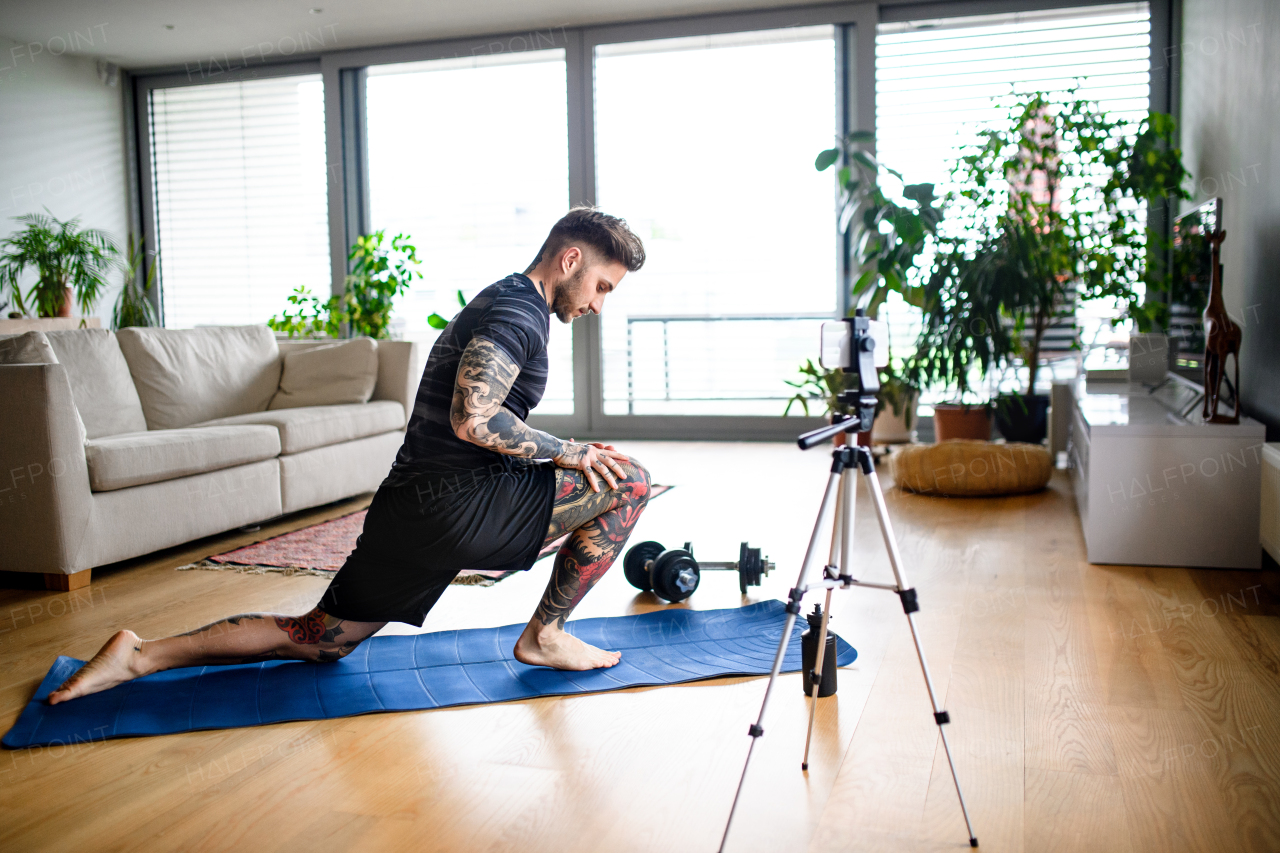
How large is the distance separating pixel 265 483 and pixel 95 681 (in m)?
1.76

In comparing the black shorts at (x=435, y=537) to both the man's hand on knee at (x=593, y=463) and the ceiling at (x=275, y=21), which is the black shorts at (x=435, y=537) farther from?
the ceiling at (x=275, y=21)

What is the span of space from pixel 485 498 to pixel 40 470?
177cm

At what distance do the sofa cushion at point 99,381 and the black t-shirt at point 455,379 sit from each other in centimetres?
230

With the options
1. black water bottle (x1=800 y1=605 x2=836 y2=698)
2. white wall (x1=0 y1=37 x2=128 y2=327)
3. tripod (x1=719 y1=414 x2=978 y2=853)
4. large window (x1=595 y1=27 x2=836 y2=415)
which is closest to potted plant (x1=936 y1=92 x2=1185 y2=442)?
large window (x1=595 y1=27 x2=836 y2=415)

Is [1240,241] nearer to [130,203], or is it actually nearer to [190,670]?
[190,670]

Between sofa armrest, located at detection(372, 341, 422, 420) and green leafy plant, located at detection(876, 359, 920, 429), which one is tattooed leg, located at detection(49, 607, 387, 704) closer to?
sofa armrest, located at detection(372, 341, 422, 420)

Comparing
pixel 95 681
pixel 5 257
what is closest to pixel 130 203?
pixel 5 257

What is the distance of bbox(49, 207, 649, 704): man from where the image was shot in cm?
201

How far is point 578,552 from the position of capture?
2207 millimetres

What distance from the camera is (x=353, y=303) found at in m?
6.43

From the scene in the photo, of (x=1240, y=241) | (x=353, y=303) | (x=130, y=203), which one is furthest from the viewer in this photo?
(x=130, y=203)

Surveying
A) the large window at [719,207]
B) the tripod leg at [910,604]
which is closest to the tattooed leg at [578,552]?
the tripod leg at [910,604]

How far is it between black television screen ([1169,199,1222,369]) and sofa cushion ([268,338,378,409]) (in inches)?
137

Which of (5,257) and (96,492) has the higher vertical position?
(5,257)
